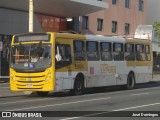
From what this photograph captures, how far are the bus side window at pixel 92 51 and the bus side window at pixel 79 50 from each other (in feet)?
1.62

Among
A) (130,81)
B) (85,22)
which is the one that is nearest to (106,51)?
(130,81)

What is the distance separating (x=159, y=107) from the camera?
16891 millimetres

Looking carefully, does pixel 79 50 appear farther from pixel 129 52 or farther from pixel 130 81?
pixel 130 81

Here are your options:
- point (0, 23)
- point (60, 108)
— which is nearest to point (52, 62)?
point (60, 108)

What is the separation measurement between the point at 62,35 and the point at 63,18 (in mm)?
22224

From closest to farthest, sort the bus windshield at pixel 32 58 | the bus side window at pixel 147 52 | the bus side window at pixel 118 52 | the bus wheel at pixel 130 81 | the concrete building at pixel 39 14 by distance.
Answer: the bus windshield at pixel 32 58
the bus side window at pixel 118 52
the bus wheel at pixel 130 81
the bus side window at pixel 147 52
the concrete building at pixel 39 14

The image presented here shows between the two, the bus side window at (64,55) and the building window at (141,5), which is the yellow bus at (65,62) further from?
the building window at (141,5)

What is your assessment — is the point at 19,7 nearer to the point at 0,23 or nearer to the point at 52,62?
the point at 0,23

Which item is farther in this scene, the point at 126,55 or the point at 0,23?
the point at 0,23

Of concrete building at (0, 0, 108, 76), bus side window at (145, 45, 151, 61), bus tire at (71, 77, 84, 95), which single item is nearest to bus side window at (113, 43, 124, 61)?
bus side window at (145, 45, 151, 61)

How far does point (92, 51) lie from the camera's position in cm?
2464

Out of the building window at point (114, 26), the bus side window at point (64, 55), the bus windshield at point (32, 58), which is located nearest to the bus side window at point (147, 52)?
the bus side window at point (64, 55)

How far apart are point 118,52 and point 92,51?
9.04 ft

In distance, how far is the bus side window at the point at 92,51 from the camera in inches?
960
